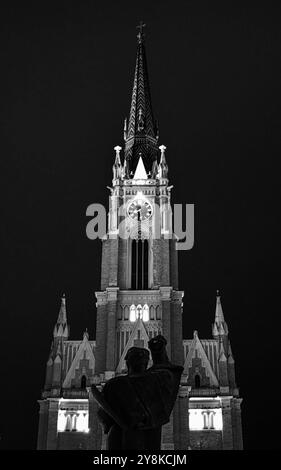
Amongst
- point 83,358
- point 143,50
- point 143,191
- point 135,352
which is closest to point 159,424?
point 135,352

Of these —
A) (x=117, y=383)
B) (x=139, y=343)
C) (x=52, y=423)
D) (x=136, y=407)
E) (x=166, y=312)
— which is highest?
(x=166, y=312)

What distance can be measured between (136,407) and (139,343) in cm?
4264

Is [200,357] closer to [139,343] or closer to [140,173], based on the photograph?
[139,343]

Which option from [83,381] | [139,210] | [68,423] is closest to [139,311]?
[83,381]

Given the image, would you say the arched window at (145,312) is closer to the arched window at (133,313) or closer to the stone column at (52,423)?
the arched window at (133,313)

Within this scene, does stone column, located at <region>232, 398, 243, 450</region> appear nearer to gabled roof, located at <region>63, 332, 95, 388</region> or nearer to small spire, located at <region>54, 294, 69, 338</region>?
gabled roof, located at <region>63, 332, 95, 388</region>

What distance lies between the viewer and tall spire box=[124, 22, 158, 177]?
67.8m

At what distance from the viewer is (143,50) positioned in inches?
3073

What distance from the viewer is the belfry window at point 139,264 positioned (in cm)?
5757

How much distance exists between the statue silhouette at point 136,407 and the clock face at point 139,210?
48799 mm

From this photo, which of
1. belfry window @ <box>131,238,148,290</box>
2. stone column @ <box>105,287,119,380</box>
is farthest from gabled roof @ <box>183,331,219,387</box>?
belfry window @ <box>131,238,148,290</box>

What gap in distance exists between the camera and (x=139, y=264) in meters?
58.4

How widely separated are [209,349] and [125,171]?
2003cm

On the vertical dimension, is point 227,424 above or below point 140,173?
below
